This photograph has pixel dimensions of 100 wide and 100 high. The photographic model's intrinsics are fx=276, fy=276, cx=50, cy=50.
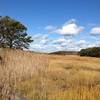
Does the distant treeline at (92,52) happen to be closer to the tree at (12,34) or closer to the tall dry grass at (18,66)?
the tree at (12,34)

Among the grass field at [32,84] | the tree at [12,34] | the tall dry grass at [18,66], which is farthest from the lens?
the tree at [12,34]

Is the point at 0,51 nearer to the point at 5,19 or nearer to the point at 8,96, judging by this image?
the point at 8,96

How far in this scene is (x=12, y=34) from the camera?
3991cm

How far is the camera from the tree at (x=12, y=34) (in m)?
38.6

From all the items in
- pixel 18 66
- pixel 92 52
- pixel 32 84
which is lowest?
pixel 32 84

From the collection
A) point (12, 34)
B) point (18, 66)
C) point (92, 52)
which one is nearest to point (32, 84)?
point (18, 66)

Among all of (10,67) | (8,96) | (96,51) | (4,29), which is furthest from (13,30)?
(8,96)

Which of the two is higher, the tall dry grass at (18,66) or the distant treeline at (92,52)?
the distant treeline at (92,52)

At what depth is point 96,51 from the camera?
2087 inches

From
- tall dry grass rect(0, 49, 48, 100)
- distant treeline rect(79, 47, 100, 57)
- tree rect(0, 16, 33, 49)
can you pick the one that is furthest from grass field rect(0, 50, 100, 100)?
distant treeline rect(79, 47, 100, 57)

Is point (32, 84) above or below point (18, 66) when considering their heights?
below

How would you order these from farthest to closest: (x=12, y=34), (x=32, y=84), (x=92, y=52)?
Result: (x=92, y=52)
(x=12, y=34)
(x=32, y=84)

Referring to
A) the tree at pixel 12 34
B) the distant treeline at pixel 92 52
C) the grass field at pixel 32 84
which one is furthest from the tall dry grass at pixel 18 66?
the distant treeline at pixel 92 52

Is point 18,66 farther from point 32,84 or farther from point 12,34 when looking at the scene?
point 12,34
